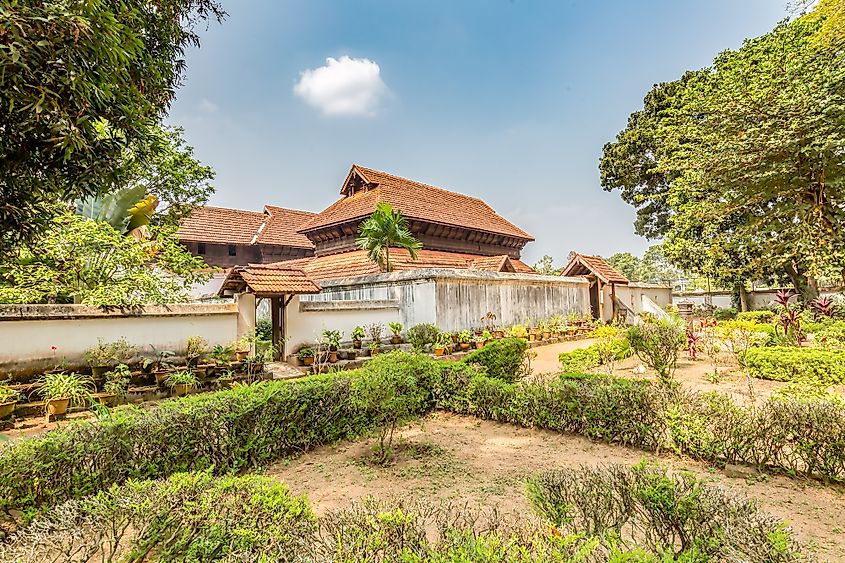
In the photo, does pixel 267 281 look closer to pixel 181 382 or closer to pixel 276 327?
pixel 276 327

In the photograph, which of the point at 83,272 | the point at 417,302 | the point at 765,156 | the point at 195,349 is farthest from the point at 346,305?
the point at 765,156

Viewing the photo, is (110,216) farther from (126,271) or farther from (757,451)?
(757,451)

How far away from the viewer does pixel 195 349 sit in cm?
888

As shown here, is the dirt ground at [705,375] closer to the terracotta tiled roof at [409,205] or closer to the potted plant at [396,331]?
the potted plant at [396,331]

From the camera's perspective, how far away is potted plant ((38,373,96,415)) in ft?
22.2

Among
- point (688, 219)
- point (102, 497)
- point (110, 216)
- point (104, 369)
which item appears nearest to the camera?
point (102, 497)

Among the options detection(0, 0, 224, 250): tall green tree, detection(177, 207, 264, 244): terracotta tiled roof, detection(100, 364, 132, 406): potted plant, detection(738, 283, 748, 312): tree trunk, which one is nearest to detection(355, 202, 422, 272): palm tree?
detection(100, 364, 132, 406): potted plant

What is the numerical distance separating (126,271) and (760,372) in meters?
15.6

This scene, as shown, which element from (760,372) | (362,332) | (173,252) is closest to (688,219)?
(760,372)

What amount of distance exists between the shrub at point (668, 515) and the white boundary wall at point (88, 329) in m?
8.51

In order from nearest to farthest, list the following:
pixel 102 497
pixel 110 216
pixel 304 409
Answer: pixel 102 497
pixel 304 409
pixel 110 216

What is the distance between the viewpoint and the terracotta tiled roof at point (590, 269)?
21.1 m

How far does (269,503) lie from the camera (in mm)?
2734

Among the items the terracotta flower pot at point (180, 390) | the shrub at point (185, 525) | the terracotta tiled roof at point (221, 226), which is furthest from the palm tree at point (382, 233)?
→ the terracotta tiled roof at point (221, 226)
